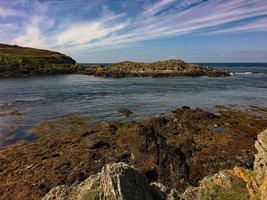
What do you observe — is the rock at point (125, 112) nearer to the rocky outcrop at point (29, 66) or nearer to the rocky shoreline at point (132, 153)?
the rocky shoreline at point (132, 153)

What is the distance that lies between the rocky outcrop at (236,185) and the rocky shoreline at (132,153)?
604cm

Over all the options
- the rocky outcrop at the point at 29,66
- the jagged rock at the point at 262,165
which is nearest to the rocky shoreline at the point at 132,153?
the jagged rock at the point at 262,165

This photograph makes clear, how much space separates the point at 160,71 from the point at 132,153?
99.3m

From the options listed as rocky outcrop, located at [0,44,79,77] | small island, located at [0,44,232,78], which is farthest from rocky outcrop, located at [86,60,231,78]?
rocky outcrop, located at [0,44,79,77]

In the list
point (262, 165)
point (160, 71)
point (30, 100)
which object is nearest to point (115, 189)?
point (262, 165)

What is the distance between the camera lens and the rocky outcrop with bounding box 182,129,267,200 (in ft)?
30.8

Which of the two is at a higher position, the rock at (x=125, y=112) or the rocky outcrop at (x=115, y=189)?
the rocky outcrop at (x=115, y=189)

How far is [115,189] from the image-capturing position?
9188mm

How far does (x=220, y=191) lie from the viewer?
9.82m

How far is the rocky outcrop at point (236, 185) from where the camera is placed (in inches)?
369

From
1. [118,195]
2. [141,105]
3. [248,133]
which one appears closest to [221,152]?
[248,133]

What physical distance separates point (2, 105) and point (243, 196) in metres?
43.3

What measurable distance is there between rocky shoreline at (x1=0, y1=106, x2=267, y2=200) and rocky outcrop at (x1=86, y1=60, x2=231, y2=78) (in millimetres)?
76683

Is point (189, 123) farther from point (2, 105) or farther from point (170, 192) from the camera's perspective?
point (2, 105)
